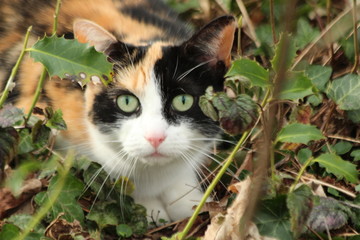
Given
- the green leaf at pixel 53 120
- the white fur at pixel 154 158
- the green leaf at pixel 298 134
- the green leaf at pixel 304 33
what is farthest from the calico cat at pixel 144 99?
the green leaf at pixel 304 33

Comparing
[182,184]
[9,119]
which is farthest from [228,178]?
[9,119]

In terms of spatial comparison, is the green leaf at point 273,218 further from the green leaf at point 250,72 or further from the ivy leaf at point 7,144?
the ivy leaf at point 7,144

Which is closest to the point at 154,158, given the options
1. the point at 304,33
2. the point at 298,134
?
the point at 298,134

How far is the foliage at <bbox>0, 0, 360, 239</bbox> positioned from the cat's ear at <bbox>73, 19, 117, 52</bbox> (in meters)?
0.12

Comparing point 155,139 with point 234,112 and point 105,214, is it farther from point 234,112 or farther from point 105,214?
point 234,112

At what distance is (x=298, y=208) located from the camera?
1282 millimetres

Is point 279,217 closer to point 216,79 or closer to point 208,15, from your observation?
point 216,79

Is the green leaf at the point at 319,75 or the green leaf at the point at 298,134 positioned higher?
the green leaf at the point at 319,75

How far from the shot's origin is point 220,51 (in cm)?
176

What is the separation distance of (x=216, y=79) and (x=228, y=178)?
35cm

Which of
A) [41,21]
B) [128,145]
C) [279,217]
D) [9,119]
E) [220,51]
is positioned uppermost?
[41,21]

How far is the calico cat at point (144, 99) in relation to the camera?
1.68 metres

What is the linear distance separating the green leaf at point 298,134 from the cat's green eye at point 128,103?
465 millimetres

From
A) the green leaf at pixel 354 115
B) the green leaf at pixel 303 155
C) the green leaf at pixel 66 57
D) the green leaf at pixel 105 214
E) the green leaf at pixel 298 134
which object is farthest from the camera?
the green leaf at pixel 354 115
